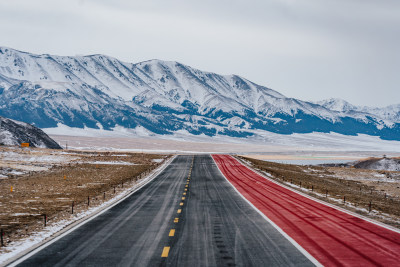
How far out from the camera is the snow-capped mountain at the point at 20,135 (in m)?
121

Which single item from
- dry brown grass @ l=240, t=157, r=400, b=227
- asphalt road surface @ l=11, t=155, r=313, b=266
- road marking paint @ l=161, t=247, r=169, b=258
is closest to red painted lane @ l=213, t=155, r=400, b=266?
asphalt road surface @ l=11, t=155, r=313, b=266

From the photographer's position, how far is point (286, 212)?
2080 centimetres

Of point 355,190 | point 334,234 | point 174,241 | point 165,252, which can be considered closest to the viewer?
point 165,252

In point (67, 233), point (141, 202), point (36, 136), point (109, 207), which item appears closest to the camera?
point (67, 233)

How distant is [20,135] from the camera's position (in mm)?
129125

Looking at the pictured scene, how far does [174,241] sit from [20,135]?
422 ft

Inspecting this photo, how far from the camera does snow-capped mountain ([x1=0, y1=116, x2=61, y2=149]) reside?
398 ft

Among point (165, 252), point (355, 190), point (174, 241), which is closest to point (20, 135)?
point (355, 190)

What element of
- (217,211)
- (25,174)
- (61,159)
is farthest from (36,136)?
(217,211)

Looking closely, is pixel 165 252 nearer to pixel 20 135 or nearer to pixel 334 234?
pixel 334 234

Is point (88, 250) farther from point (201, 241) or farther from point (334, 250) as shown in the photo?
point (334, 250)

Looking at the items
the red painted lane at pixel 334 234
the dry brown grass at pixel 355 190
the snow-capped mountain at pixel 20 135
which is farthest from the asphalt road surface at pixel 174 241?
the snow-capped mountain at pixel 20 135

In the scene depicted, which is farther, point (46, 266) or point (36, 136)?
point (36, 136)

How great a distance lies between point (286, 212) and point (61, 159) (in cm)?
6847
